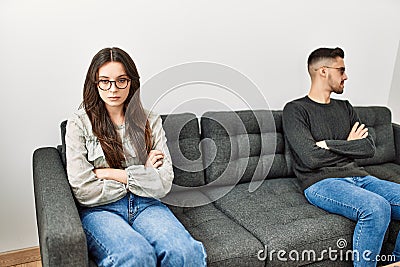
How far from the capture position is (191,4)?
2.75 meters

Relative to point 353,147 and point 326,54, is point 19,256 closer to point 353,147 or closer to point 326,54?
point 353,147

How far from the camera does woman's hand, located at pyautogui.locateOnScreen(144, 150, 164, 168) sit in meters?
2.10

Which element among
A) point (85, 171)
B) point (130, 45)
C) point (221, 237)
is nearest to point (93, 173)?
point (85, 171)

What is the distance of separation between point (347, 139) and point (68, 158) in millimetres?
1493

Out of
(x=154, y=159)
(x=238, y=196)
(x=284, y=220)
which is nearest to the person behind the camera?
(x=154, y=159)

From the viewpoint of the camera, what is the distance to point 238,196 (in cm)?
248

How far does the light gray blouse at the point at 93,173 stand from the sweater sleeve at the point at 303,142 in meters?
0.75

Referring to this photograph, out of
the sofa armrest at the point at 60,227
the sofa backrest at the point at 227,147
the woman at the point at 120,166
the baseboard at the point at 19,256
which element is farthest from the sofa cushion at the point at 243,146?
the baseboard at the point at 19,256

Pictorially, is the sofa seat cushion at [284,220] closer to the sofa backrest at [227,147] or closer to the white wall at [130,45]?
the sofa backrest at [227,147]

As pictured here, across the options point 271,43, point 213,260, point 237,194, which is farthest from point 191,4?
point 213,260

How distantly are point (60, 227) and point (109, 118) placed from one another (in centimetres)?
63

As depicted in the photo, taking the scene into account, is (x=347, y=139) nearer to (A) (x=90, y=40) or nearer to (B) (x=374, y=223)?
(B) (x=374, y=223)

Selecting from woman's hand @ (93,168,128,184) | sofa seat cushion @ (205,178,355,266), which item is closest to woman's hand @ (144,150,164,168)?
woman's hand @ (93,168,128,184)

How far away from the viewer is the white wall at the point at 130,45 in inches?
96.4
